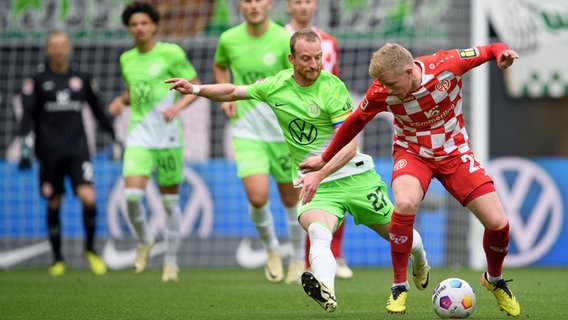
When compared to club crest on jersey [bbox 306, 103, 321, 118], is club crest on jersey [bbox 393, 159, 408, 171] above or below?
below

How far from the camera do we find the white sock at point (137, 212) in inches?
413

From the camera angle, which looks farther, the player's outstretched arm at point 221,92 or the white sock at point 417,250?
the white sock at point 417,250

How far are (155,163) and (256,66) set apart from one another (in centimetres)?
146

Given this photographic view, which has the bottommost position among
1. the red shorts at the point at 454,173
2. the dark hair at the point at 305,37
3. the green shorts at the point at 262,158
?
the green shorts at the point at 262,158

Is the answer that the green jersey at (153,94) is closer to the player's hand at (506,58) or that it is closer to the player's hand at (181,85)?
the player's hand at (181,85)

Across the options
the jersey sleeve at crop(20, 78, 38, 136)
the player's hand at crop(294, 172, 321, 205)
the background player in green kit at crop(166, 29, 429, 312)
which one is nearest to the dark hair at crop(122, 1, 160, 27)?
the jersey sleeve at crop(20, 78, 38, 136)

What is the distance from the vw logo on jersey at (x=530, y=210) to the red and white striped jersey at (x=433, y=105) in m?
6.10

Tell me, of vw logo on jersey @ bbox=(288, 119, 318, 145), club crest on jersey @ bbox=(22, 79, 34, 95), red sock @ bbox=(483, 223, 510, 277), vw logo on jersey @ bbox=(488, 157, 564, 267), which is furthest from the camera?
vw logo on jersey @ bbox=(488, 157, 564, 267)

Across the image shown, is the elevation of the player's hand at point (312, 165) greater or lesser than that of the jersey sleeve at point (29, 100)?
greater

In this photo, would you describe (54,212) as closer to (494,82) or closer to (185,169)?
(185,169)

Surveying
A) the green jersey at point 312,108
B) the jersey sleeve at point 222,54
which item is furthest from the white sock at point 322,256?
the jersey sleeve at point 222,54

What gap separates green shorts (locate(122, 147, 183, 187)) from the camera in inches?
412

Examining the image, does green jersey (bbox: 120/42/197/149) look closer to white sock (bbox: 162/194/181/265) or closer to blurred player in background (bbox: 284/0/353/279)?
white sock (bbox: 162/194/181/265)

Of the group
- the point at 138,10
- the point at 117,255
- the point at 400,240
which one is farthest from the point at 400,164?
the point at 117,255
